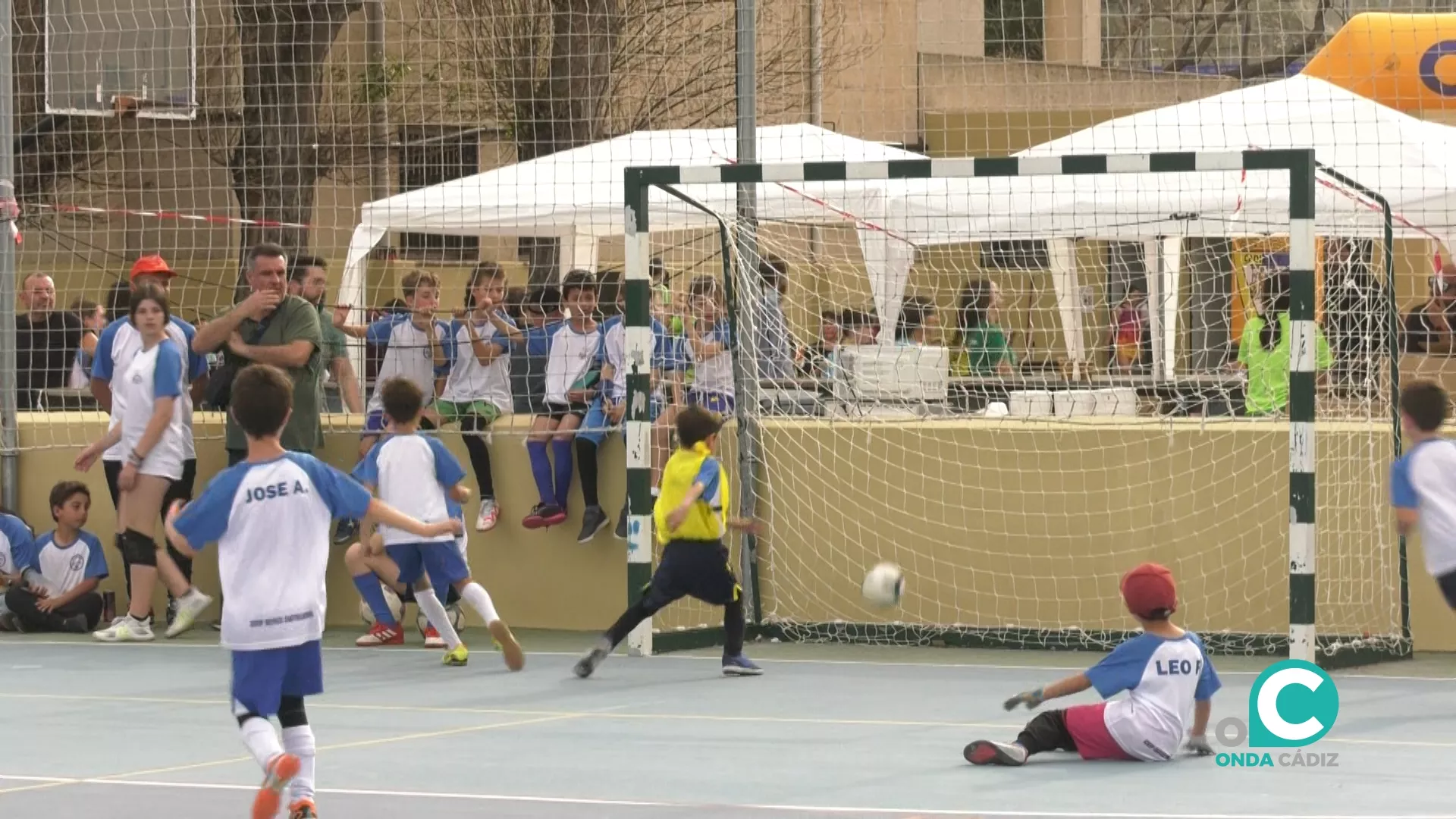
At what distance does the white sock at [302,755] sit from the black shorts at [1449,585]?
4820 mm

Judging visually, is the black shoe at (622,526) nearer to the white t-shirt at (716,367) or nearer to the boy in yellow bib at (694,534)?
the white t-shirt at (716,367)

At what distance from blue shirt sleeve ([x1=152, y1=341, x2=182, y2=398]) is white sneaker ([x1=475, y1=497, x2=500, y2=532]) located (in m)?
1.86

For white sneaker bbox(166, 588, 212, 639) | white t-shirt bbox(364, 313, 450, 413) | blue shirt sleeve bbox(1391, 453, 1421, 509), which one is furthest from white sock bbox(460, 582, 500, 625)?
blue shirt sleeve bbox(1391, 453, 1421, 509)

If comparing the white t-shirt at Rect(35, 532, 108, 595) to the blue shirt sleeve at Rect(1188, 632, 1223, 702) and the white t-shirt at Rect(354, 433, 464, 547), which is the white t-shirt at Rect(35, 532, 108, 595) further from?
the blue shirt sleeve at Rect(1188, 632, 1223, 702)

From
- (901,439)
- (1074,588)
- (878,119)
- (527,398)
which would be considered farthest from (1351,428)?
(878,119)

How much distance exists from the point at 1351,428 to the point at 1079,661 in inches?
77.8

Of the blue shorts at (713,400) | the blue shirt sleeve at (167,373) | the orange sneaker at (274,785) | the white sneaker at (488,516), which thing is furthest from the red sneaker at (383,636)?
the orange sneaker at (274,785)

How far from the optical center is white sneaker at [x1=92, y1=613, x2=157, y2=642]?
476 inches

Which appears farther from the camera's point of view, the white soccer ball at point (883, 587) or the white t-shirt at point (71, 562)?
the white t-shirt at point (71, 562)

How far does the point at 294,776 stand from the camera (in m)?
6.29

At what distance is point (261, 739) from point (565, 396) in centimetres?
622

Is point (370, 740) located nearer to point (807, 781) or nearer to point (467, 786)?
point (467, 786)

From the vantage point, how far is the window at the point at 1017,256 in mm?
17281

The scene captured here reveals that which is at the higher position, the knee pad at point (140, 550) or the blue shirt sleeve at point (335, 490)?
the blue shirt sleeve at point (335, 490)
